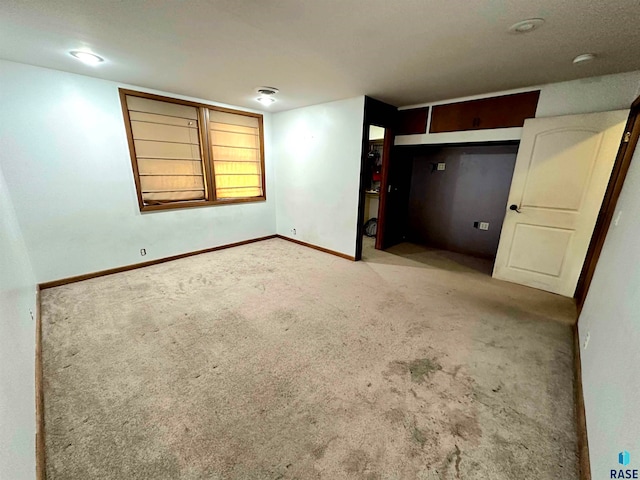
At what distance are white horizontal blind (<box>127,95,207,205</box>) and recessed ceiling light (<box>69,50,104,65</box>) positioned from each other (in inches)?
31.7

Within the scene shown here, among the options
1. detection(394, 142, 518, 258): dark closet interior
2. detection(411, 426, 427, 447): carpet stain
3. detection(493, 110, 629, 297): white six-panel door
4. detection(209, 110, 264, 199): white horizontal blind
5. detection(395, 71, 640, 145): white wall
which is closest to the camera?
detection(411, 426, 427, 447): carpet stain

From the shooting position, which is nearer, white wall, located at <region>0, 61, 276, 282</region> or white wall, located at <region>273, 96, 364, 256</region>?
white wall, located at <region>0, 61, 276, 282</region>

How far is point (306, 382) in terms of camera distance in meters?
1.75

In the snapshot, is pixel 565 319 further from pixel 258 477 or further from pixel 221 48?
pixel 221 48

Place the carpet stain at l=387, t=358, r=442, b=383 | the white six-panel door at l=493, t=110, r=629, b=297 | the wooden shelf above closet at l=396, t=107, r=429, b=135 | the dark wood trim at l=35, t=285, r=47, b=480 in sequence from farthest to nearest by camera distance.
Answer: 1. the wooden shelf above closet at l=396, t=107, r=429, b=135
2. the white six-panel door at l=493, t=110, r=629, b=297
3. the carpet stain at l=387, t=358, r=442, b=383
4. the dark wood trim at l=35, t=285, r=47, b=480

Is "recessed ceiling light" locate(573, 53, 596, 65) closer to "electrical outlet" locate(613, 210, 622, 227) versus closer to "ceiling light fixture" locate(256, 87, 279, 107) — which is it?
"electrical outlet" locate(613, 210, 622, 227)

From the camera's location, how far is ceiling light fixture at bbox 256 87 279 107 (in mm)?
3252

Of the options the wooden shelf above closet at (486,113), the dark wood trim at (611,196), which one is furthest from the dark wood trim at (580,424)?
the wooden shelf above closet at (486,113)

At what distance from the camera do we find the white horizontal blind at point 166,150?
3.40m

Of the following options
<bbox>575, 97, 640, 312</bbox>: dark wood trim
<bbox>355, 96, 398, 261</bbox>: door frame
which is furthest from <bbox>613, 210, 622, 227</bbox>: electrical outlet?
<bbox>355, 96, 398, 261</bbox>: door frame

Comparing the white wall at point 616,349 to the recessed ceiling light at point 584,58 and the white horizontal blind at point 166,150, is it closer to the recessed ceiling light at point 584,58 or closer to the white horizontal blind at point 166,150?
the recessed ceiling light at point 584,58

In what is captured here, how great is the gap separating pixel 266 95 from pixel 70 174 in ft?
8.28

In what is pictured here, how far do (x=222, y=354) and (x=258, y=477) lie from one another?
942 millimetres

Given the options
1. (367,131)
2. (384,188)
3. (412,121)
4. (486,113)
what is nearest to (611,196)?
(486,113)
